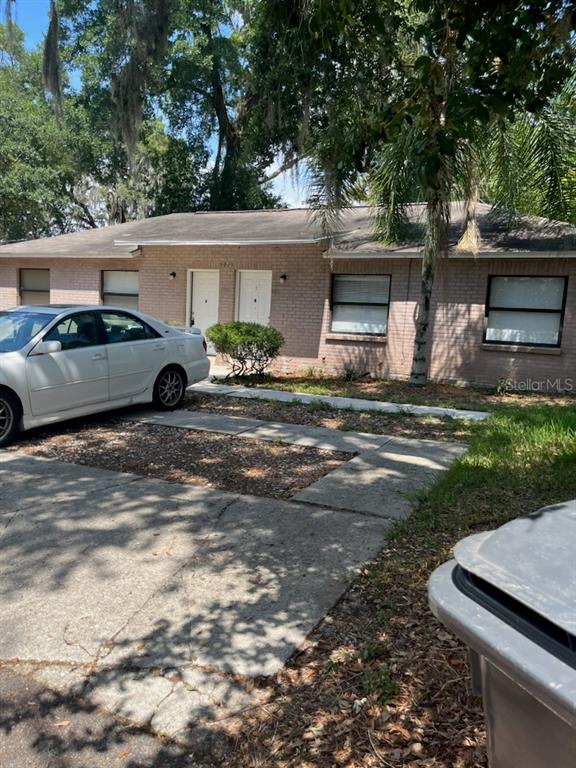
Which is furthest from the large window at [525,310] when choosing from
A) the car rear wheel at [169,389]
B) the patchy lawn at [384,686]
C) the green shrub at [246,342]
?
the patchy lawn at [384,686]

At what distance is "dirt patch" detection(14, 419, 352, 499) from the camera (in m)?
5.81

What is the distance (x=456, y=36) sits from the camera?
4.11m

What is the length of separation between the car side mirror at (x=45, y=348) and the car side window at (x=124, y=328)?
38.3 inches

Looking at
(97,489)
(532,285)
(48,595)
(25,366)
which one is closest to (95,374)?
(25,366)

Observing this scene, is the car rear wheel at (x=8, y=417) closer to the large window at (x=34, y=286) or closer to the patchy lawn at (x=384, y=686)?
the patchy lawn at (x=384, y=686)

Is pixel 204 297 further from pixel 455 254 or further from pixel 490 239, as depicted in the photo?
pixel 490 239

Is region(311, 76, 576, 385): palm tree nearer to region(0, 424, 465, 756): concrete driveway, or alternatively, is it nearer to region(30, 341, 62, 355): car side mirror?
region(30, 341, 62, 355): car side mirror

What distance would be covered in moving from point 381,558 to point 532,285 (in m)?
9.60

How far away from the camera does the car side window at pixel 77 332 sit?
7.47 meters

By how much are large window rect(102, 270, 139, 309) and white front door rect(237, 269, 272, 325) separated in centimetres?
342

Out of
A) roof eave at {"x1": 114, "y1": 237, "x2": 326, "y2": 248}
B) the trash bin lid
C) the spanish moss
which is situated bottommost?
the trash bin lid

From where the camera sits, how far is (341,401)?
10.1 m

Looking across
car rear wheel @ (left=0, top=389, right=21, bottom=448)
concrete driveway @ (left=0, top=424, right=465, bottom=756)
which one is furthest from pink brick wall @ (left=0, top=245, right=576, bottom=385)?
car rear wheel @ (left=0, top=389, right=21, bottom=448)

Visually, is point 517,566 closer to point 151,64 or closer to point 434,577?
point 434,577
